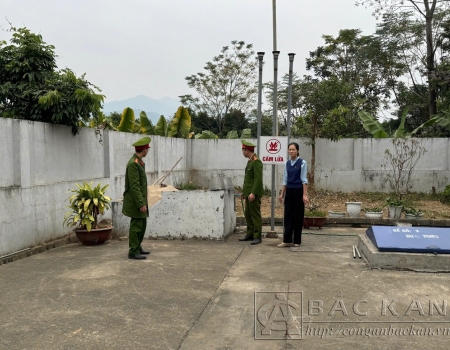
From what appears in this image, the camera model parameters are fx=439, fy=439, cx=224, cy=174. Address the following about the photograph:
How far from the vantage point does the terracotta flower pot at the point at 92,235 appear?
748 centimetres

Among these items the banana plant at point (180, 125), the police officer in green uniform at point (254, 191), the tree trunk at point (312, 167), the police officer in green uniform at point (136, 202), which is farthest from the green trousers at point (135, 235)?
the banana plant at point (180, 125)

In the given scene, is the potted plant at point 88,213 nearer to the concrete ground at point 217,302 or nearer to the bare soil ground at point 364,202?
the concrete ground at point 217,302

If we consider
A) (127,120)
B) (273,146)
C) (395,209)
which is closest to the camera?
(273,146)

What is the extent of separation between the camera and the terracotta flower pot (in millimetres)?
7477

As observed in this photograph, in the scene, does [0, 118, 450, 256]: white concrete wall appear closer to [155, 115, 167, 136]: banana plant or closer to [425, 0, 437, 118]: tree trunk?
[155, 115, 167, 136]: banana plant

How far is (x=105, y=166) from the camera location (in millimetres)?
9523

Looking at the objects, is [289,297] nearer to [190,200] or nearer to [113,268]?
[113,268]

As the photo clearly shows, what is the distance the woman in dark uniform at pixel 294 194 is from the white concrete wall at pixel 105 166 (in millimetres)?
3983

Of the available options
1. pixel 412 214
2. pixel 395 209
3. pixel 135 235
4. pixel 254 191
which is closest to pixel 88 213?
pixel 135 235

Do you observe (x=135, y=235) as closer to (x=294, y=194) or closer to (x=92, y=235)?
(x=92, y=235)

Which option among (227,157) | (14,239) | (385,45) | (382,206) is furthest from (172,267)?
(385,45)

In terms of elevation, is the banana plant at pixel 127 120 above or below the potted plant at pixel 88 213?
above
